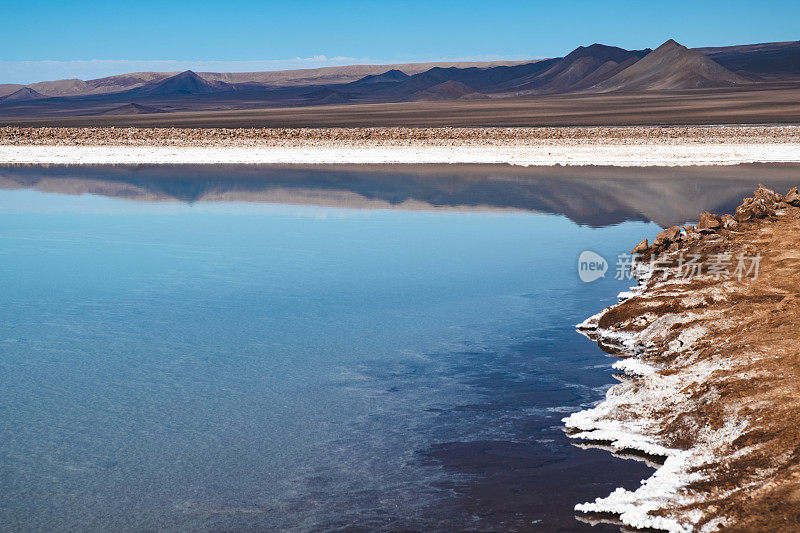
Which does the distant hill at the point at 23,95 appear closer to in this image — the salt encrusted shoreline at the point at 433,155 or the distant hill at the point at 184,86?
the distant hill at the point at 184,86

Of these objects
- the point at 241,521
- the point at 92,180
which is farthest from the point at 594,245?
the point at 92,180

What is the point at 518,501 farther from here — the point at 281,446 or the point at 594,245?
the point at 594,245

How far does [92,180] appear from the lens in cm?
1711

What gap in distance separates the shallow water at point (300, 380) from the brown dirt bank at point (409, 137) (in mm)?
17364

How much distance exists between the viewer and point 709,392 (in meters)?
4.30

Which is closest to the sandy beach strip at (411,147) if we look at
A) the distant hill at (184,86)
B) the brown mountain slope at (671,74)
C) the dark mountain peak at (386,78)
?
the brown mountain slope at (671,74)

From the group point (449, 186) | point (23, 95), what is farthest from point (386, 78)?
point (449, 186)

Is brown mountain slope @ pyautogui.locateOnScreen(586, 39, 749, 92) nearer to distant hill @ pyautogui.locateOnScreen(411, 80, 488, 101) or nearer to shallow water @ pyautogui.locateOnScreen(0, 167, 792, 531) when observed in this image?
distant hill @ pyautogui.locateOnScreen(411, 80, 488, 101)

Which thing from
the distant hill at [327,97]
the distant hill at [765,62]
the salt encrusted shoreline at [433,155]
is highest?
the distant hill at [765,62]

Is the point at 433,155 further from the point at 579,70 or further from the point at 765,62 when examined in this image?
the point at 579,70

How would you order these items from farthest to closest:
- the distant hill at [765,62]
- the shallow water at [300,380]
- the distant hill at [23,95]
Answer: the distant hill at [23,95] < the distant hill at [765,62] < the shallow water at [300,380]

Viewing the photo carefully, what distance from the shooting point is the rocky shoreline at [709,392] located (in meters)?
3.22

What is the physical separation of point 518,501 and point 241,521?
1065mm

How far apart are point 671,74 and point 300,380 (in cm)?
11384
